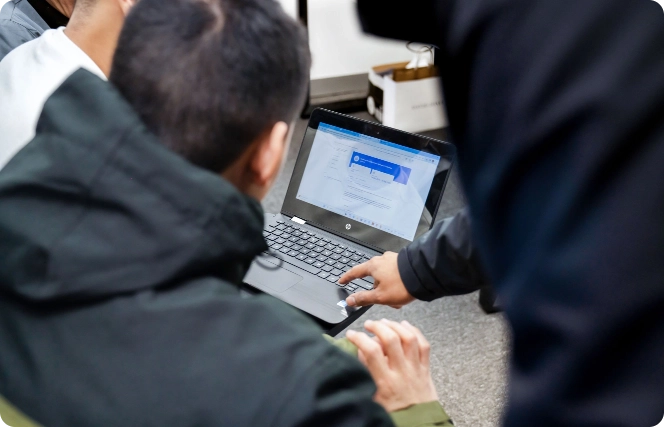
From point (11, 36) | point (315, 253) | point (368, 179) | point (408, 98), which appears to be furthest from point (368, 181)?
point (408, 98)

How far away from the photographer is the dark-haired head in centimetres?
53

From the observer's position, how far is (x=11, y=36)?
4.30 ft

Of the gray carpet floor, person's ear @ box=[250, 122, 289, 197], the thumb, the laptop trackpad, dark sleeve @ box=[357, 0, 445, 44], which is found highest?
dark sleeve @ box=[357, 0, 445, 44]

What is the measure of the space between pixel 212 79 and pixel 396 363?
376 millimetres

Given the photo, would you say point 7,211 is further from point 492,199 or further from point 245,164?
point 492,199

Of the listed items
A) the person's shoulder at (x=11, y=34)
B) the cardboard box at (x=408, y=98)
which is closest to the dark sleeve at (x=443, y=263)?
the person's shoulder at (x=11, y=34)

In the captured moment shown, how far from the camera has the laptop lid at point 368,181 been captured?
1.03 metres

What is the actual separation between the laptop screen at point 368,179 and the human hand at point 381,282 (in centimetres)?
11

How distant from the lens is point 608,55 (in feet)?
0.97

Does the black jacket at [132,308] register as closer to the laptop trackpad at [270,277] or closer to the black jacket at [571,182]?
the black jacket at [571,182]

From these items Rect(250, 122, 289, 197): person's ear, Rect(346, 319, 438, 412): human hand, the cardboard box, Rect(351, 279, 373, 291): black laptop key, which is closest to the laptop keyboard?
Rect(351, 279, 373, 291): black laptop key

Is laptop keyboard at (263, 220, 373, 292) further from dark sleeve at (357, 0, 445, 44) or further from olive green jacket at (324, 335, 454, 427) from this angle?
dark sleeve at (357, 0, 445, 44)

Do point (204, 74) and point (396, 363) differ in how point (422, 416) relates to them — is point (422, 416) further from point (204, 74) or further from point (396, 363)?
point (204, 74)

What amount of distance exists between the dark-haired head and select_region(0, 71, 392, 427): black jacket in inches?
1.8
